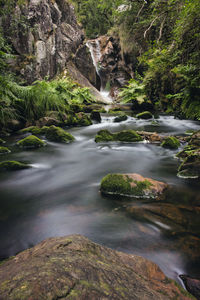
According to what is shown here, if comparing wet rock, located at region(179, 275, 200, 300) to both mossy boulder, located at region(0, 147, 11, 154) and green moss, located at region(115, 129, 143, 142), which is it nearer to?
green moss, located at region(115, 129, 143, 142)

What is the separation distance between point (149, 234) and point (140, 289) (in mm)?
1164

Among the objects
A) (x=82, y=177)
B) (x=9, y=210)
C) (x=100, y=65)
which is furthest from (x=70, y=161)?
(x=100, y=65)

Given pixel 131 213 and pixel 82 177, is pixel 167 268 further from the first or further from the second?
pixel 82 177

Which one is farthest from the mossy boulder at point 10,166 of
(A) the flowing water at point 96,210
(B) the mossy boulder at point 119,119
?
(B) the mossy boulder at point 119,119

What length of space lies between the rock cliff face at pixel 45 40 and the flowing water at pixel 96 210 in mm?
9059

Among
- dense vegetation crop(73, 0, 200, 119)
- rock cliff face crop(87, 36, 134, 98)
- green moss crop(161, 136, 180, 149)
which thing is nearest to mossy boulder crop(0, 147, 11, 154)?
green moss crop(161, 136, 180, 149)

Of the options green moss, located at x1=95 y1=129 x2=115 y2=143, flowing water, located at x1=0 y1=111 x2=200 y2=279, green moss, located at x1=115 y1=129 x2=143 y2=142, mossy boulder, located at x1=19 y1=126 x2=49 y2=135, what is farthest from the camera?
mossy boulder, located at x1=19 y1=126 x2=49 y2=135

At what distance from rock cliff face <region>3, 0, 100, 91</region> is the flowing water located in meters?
9.06

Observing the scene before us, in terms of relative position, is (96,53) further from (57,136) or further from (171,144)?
(171,144)

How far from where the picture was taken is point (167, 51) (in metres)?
8.35

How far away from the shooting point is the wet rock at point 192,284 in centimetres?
131

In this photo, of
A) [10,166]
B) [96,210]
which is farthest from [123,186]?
[10,166]

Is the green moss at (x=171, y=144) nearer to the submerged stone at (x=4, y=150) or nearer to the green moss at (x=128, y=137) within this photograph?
the green moss at (x=128, y=137)

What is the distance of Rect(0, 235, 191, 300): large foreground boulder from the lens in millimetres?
718
